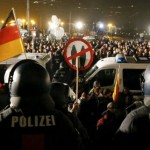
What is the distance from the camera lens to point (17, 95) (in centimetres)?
241

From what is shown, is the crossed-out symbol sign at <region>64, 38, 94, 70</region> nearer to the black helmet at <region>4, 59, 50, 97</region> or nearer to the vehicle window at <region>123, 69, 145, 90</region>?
the vehicle window at <region>123, 69, 145, 90</region>

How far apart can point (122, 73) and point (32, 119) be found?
21.4 ft

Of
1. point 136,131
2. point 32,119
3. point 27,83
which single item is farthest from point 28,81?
point 136,131

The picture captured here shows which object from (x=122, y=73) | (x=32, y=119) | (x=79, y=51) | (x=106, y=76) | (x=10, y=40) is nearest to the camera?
(x=32, y=119)

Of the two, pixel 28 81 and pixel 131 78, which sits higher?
pixel 28 81

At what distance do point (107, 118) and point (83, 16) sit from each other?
69.2 metres

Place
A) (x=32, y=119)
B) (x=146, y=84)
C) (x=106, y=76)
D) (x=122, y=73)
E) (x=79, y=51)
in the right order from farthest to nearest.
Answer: (x=106, y=76) → (x=122, y=73) → (x=79, y=51) → (x=146, y=84) → (x=32, y=119)

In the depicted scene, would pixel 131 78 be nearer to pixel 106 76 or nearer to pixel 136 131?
pixel 106 76

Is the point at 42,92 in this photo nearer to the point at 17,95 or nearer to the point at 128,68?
the point at 17,95

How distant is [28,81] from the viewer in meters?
2.39

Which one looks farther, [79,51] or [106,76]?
[106,76]

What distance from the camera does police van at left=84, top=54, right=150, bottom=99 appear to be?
8703mm

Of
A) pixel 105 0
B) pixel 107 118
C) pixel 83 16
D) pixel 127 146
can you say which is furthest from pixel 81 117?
pixel 83 16

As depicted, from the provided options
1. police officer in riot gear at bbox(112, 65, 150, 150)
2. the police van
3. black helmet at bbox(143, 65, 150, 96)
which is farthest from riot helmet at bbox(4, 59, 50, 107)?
the police van
